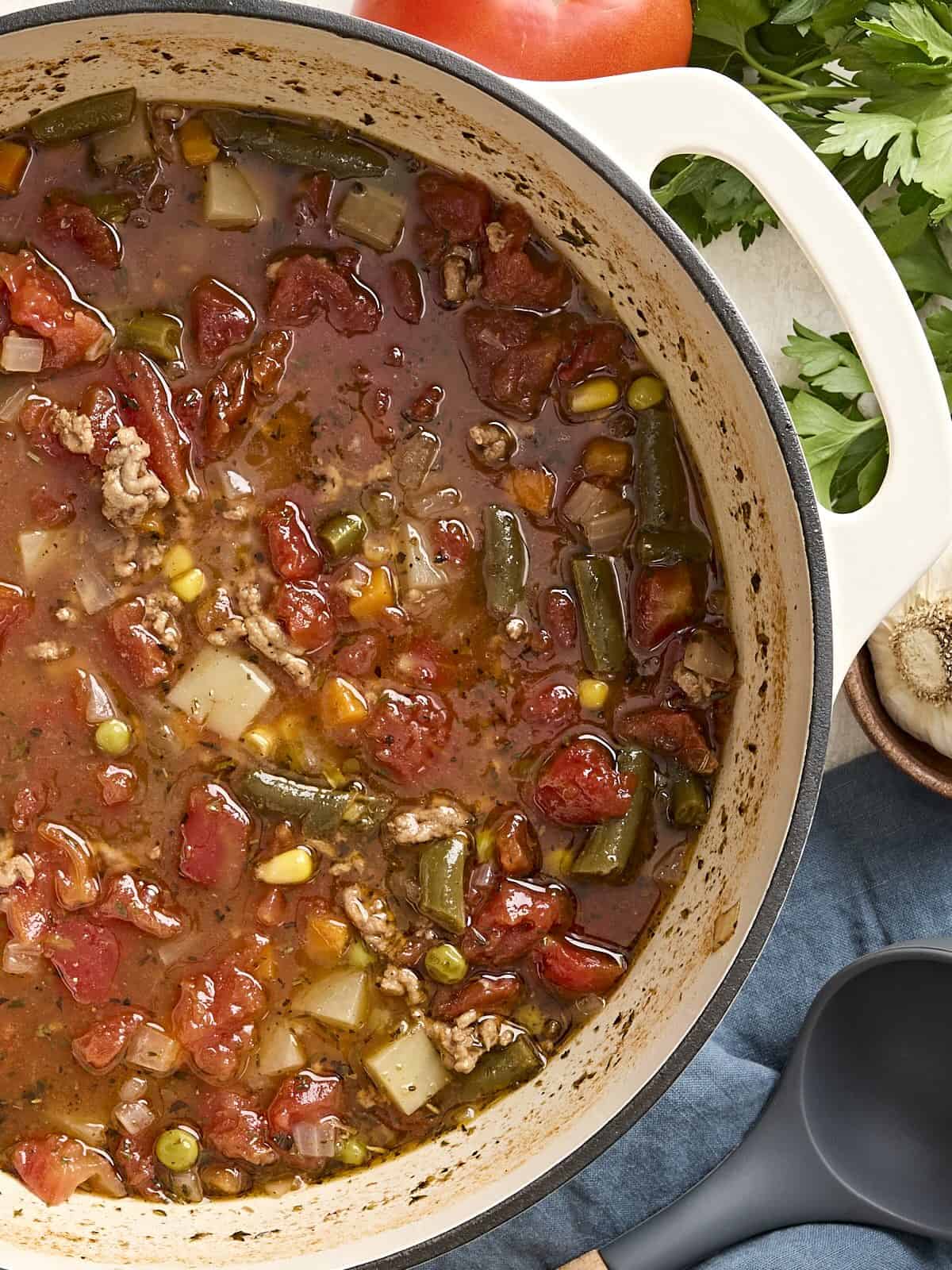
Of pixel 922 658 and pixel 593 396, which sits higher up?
pixel 593 396

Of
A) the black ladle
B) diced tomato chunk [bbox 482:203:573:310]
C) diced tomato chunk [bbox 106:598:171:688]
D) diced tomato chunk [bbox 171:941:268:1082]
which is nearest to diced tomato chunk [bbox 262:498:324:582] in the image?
diced tomato chunk [bbox 106:598:171:688]

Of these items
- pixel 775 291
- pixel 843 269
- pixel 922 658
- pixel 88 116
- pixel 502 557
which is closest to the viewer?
pixel 843 269

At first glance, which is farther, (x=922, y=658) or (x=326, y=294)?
(x=922, y=658)

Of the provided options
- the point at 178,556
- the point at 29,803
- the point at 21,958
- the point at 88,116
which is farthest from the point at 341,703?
the point at 88,116

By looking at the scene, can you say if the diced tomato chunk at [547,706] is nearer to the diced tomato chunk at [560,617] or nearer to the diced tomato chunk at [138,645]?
the diced tomato chunk at [560,617]

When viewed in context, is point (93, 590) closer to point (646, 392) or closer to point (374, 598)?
point (374, 598)

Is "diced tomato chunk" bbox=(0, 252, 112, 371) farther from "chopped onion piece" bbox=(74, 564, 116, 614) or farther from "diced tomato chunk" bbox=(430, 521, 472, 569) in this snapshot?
"diced tomato chunk" bbox=(430, 521, 472, 569)
